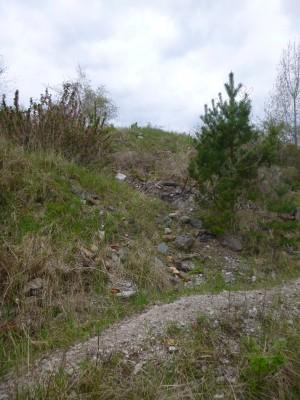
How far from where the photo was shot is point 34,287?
3.44 meters

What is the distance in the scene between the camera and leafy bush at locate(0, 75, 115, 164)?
18.9 feet

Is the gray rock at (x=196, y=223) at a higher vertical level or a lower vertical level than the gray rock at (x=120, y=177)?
lower

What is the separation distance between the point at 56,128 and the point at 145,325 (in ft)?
12.2

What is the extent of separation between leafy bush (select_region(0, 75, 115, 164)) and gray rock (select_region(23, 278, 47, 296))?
2611 millimetres

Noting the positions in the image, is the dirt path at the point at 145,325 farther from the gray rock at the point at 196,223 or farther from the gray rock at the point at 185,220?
the gray rock at the point at 185,220

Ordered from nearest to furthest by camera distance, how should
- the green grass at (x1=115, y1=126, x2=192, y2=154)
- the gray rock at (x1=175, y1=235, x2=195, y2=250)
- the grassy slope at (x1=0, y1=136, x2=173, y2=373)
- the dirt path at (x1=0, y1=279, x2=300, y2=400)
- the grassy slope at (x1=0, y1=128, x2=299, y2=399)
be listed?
the dirt path at (x1=0, y1=279, x2=300, y2=400), the grassy slope at (x1=0, y1=128, x2=299, y2=399), the grassy slope at (x1=0, y1=136, x2=173, y2=373), the gray rock at (x1=175, y1=235, x2=195, y2=250), the green grass at (x1=115, y1=126, x2=192, y2=154)

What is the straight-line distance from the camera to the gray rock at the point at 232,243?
5.14 meters

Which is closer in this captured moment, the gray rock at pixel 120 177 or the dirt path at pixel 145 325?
the dirt path at pixel 145 325

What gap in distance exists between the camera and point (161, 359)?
2686mm

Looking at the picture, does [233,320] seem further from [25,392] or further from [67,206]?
[67,206]

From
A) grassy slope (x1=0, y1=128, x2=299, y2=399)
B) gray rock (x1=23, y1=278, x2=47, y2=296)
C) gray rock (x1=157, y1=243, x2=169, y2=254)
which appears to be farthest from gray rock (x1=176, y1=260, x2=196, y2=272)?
gray rock (x1=23, y1=278, x2=47, y2=296)

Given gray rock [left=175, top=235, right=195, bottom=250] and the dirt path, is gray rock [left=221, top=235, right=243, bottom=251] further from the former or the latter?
the dirt path

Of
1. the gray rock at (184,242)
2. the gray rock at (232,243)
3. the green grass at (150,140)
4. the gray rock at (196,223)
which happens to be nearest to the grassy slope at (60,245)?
the gray rock at (184,242)

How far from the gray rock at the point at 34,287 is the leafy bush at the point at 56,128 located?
2.61 metres
